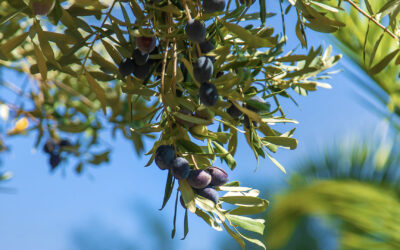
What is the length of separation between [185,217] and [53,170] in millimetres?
705

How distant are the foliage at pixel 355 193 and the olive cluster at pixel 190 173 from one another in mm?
1514

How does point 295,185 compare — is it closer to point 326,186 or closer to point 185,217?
point 326,186

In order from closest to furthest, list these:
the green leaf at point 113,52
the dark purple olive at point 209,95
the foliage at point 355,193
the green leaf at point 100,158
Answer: the dark purple olive at point 209,95 < the green leaf at point 113,52 < the green leaf at point 100,158 < the foliage at point 355,193

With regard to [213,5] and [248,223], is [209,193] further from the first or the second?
[213,5]

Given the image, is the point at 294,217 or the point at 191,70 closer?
the point at 191,70

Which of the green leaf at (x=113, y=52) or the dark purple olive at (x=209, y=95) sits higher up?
the dark purple olive at (x=209, y=95)

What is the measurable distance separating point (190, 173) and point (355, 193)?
8.49 ft

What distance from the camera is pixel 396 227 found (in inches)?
70.7

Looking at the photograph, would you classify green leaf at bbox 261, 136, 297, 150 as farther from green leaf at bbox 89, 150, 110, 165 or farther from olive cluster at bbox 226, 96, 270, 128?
green leaf at bbox 89, 150, 110, 165

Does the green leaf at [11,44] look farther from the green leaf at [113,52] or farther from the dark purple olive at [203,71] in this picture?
the dark purple olive at [203,71]

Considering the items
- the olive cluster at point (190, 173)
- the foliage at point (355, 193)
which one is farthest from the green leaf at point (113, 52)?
the foliage at point (355, 193)

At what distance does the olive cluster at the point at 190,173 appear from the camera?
0.39 metres

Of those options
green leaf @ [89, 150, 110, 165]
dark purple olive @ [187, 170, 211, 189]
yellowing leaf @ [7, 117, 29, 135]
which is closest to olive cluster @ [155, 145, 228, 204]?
dark purple olive @ [187, 170, 211, 189]

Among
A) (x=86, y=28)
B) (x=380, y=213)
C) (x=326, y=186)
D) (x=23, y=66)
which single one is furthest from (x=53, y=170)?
(x=326, y=186)
